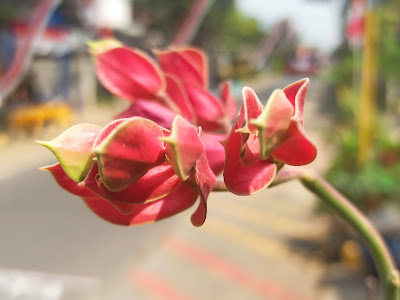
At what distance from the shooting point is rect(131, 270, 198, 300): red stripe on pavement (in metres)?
3.06

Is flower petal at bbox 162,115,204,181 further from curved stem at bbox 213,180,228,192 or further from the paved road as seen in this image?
the paved road

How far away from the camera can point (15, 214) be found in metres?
4.37

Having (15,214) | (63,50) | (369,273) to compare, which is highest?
(369,273)

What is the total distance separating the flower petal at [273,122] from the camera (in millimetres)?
225

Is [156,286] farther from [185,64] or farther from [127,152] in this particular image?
[127,152]

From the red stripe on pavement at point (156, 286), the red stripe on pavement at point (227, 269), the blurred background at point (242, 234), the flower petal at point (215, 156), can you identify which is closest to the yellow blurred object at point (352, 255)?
the blurred background at point (242, 234)

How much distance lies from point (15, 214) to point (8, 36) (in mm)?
5100

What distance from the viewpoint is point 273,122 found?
0.23 metres

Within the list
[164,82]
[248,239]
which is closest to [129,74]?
[164,82]

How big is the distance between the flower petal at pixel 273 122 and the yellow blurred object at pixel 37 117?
764 cm

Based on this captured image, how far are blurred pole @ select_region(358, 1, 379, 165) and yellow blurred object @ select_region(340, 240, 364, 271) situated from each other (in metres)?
0.52

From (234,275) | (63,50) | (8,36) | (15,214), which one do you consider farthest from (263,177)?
(63,50)

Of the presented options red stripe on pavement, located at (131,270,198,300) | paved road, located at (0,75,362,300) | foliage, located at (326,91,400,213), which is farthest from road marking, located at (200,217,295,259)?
red stripe on pavement, located at (131,270,198,300)

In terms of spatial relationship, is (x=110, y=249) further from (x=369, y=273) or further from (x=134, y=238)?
(x=369, y=273)
